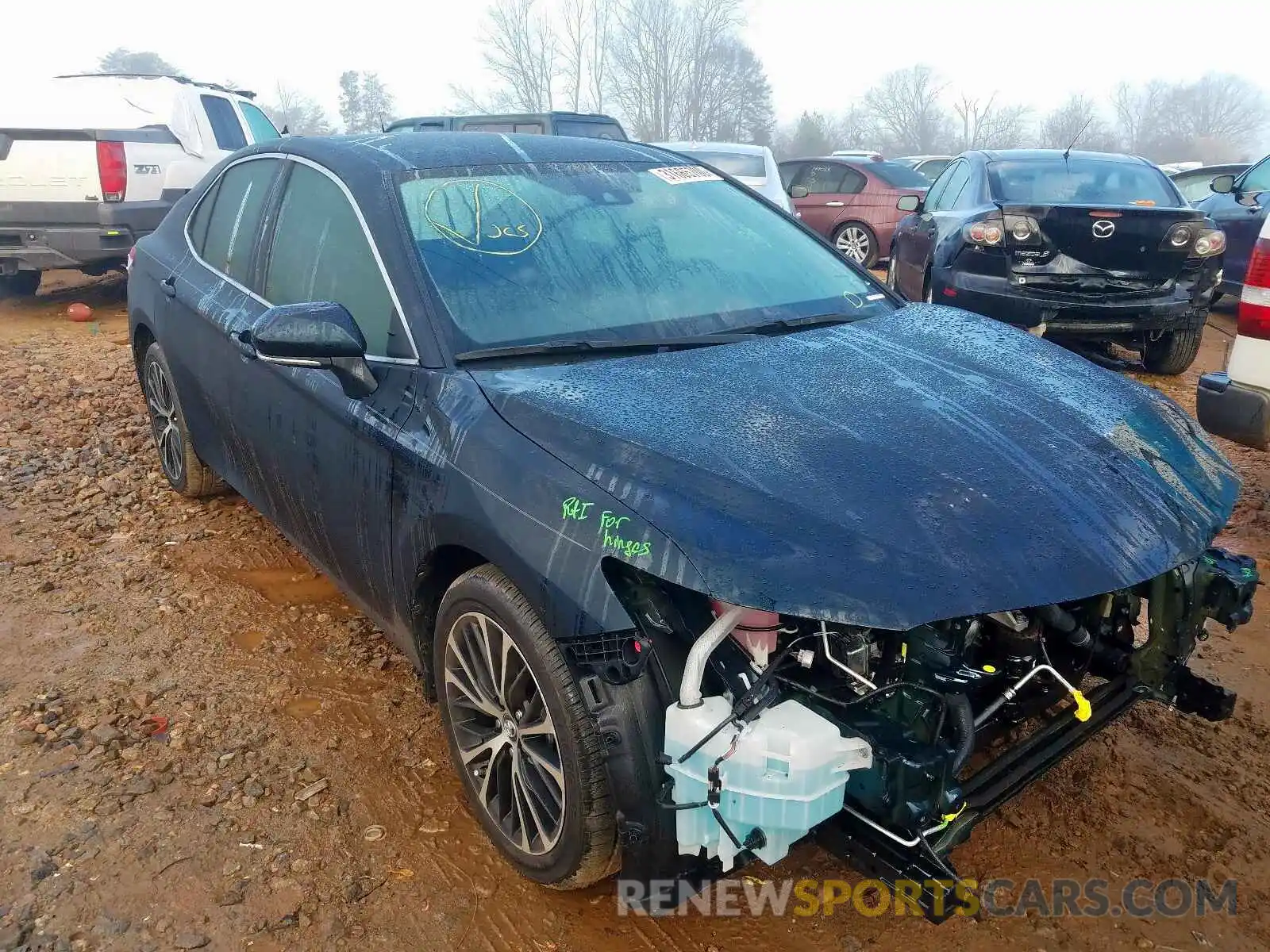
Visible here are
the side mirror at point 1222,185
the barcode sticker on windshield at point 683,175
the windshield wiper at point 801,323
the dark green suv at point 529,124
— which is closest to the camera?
the windshield wiper at point 801,323

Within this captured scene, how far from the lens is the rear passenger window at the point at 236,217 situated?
3641 millimetres

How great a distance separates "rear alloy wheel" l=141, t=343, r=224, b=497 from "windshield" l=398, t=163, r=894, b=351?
212cm

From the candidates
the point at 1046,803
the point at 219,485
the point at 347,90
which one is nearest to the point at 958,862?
the point at 1046,803

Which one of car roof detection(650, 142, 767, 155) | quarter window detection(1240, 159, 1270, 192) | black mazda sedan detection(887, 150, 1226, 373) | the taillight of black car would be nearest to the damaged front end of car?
black mazda sedan detection(887, 150, 1226, 373)

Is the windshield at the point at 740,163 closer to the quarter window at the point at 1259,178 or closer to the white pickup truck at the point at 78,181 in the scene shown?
the quarter window at the point at 1259,178

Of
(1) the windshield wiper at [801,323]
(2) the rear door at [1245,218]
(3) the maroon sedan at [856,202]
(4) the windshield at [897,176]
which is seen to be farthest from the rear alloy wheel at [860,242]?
(1) the windshield wiper at [801,323]

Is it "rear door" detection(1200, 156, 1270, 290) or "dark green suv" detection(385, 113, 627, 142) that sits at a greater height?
"dark green suv" detection(385, 113, 627, 142)

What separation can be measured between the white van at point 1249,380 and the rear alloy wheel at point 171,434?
4295mm

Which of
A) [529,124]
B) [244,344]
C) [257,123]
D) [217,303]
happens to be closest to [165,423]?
[217,303]

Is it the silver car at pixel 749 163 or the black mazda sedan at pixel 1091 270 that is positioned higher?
the silver car at pixel 749 163

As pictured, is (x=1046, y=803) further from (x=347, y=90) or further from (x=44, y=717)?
(x=347, y=90)

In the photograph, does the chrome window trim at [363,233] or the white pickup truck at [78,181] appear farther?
the white pickup truck at [78,181]

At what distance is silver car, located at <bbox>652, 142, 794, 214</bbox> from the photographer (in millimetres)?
10516

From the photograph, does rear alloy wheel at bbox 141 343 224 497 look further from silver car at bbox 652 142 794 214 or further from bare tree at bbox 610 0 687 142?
bare tree at bbox 610 0 687 142
